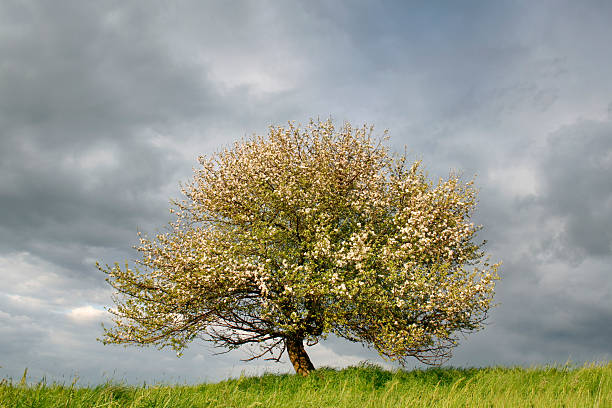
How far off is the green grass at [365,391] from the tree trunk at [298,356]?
1620mm

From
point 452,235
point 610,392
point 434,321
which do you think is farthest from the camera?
point 452,235

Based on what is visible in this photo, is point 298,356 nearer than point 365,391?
No

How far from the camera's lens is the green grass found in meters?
9.52

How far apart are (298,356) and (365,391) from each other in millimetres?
5970

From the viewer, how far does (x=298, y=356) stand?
2095cm

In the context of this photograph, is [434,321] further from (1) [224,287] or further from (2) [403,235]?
(1) [224,287]

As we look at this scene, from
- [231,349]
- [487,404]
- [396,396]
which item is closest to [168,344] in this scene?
[231,349]

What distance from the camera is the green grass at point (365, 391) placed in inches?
375

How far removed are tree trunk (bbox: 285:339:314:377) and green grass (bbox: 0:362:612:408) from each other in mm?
1620

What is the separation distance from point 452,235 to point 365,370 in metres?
6.58

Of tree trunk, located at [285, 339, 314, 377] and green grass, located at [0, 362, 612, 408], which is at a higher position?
tree trunk, located at [285, 339, 314, 377]

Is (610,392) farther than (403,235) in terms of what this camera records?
No

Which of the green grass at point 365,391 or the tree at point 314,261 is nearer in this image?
the green grass at point 365,391

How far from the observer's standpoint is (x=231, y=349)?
66.3 feet
